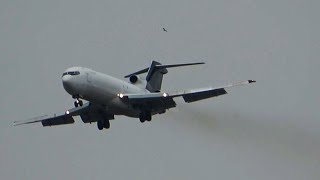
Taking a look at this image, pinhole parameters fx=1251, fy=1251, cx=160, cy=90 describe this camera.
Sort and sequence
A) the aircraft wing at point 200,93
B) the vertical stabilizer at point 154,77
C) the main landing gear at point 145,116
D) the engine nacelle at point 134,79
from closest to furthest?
the aircraft wing at point 200,93 < the main landing gear at point 145,116 < the engine nacelle at point 134,79 < the vertical stabilizer at point 154,77

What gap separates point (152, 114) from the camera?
358ft

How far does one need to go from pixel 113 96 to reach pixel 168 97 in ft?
16.5

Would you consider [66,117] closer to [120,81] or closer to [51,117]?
[51,117]

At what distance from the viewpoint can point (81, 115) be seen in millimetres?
111750

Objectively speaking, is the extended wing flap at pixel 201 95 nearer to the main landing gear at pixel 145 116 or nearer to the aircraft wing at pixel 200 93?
the aircraft wing at pixel 200 93

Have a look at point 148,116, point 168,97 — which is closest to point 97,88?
point 148,116

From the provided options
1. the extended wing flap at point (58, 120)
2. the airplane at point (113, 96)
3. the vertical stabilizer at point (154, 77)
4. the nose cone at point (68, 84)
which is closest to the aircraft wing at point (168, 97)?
the airplane at point (113, 96)

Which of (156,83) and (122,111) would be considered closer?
(122,111)

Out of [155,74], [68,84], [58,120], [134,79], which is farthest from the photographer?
[155,74]

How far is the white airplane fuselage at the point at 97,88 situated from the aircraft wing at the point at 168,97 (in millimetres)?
739

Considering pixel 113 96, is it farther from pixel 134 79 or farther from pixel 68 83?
pixel 134 79

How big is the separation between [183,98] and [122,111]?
17.5 feet

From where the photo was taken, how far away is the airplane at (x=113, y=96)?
104 m

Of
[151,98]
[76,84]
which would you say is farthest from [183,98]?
[76,84]
